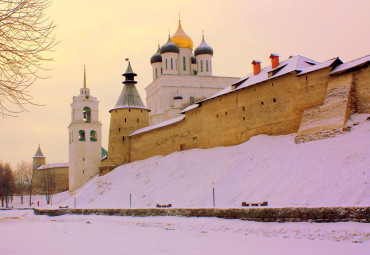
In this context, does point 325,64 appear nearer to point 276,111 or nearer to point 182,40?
point 276,111

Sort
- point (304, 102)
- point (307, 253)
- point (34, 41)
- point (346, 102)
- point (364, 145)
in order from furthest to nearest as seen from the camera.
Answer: point (304, 102)
point (346, 102)
point (364, 145)
point (307, 253)
point (34, 41)

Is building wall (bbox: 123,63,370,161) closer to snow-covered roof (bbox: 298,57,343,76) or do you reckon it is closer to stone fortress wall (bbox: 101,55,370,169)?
stone fortress wall (bbox: 101,55,370,169)

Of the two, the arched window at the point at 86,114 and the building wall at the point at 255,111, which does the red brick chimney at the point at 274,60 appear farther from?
the arched window at the point at 86,114

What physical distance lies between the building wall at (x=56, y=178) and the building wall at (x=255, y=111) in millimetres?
20536

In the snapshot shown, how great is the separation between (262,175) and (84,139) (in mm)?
25331

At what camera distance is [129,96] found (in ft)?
122

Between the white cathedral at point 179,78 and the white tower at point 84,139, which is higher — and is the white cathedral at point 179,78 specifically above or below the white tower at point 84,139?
above

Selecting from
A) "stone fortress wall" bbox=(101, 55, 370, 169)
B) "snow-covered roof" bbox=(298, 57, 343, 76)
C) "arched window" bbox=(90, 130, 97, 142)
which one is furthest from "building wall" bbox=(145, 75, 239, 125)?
"snow-covered roof" bbox=(298, 57, 343, 76)

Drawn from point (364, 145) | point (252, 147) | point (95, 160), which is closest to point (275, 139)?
point (252, 147)

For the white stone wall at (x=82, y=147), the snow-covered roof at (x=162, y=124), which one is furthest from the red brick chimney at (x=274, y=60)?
the white stone wall at (x=82, y=147)

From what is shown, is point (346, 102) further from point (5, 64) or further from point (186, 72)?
point (186, 72)

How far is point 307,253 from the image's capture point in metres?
9.23

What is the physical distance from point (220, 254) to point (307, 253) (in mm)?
1732

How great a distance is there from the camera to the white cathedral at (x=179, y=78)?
149 feet
